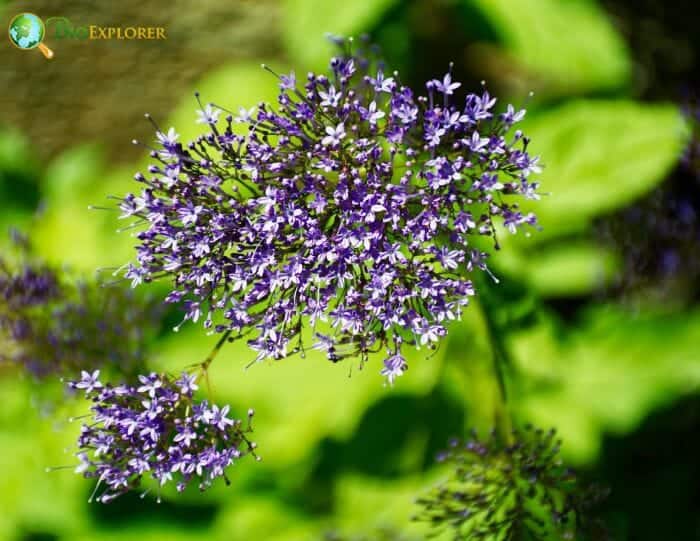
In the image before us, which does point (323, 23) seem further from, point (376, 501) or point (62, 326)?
point (376, 501)

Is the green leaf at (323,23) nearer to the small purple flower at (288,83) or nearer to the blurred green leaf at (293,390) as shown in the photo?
the blurred green leaf at (293,390)

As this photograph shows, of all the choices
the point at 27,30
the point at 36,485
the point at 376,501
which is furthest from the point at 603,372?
the point at 27,30

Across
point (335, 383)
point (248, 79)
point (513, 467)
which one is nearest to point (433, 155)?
point (513, 467)

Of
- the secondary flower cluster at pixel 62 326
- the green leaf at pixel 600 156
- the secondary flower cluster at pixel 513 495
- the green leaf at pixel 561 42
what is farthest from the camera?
the green leaf at pixel 561 42

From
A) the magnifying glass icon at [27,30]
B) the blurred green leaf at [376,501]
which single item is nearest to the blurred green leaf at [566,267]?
the blurred green leaf at [376,501]

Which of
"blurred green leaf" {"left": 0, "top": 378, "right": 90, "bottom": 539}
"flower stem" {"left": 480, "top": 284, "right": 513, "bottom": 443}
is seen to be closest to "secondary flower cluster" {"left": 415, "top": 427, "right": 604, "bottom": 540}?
"flower stem" {"left": 480, "top": 284, "right": 513, "bottom": 443}

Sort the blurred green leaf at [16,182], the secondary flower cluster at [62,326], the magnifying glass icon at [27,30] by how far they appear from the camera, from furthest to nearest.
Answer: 1. the blurred green leaf at [16,182]
2. the magnifying glass icon at [27,30]
3. the secondary flower cluster at [62,326]

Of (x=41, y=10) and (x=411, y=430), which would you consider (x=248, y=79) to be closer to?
(x=41, y=10)
